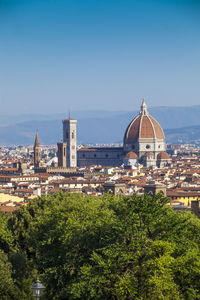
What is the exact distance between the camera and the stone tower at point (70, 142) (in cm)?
15850

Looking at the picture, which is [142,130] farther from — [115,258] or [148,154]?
[115,258]

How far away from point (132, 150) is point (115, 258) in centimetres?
13386

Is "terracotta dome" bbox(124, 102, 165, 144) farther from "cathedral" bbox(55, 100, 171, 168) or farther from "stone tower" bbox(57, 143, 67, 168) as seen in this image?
"stone tower" bbox(57, 143, 67, 168)

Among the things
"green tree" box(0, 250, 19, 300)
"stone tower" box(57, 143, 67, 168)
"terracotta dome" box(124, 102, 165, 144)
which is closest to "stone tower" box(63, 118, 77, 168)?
"stone tower" box(57, 143, 67, 168)

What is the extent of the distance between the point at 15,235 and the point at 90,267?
38.1ft

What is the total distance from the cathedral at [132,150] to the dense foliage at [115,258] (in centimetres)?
11891

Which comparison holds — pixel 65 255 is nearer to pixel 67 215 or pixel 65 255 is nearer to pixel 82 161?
pixel 67 215

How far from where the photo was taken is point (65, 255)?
26469 millimetres

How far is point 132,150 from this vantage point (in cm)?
15788

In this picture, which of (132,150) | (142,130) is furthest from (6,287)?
(142,130)

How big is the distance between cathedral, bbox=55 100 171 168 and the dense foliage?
118907 mm

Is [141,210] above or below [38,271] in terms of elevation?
above

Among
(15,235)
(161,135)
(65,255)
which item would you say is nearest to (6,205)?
(15,235)

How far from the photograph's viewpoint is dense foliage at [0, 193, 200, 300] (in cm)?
2330
